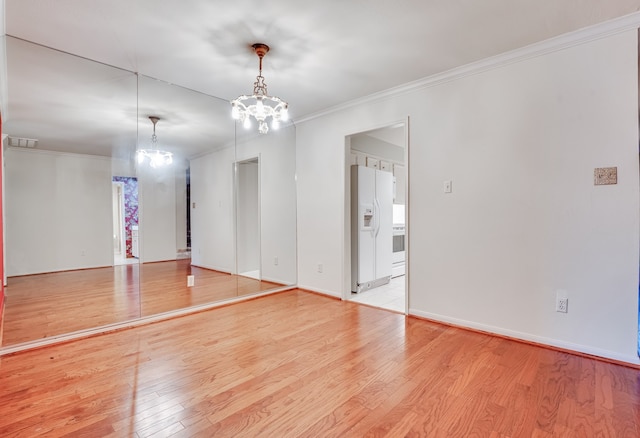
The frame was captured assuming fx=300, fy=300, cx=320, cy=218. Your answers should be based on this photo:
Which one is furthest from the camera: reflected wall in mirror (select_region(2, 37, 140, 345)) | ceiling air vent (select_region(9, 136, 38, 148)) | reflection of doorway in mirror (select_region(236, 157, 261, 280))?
reflection of doorway in mirror (select_region(236, 157, 261, 280))

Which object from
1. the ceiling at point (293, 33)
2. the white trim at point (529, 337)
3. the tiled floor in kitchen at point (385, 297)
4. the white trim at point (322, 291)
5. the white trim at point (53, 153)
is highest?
the ceiling at point (293, 33)

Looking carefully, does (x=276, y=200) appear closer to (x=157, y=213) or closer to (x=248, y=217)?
(x=248, y=217)

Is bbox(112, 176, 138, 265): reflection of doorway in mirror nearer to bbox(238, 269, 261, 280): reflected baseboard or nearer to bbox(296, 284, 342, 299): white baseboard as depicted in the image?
bbox(238, 269, 261, 280): reflected baseboard

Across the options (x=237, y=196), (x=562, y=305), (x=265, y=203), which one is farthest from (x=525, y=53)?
(x=237, y=196)

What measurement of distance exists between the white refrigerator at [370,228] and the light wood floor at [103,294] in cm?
138

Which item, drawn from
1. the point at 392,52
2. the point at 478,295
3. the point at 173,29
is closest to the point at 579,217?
the point at 478,295

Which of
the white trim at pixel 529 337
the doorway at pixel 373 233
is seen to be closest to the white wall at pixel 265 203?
the doorway at pixel 373 233

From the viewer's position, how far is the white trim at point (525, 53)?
2170 mm

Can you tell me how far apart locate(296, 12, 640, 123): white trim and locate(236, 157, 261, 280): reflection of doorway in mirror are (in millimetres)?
2154

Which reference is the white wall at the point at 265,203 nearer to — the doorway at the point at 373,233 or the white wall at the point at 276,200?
the white wall at the point at 276,200

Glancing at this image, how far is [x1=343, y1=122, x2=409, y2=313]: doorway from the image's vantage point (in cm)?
394

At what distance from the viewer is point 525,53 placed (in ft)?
8.31

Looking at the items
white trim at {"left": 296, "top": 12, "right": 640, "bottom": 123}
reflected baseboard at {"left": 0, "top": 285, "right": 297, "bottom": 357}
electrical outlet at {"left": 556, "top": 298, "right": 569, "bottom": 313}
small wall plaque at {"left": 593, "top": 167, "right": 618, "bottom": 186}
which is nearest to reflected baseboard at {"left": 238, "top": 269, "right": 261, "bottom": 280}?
reflected baseboard at {"left": 0, "top": 285, "right": 297, "bottom": 357}

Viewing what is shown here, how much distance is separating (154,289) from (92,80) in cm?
243
